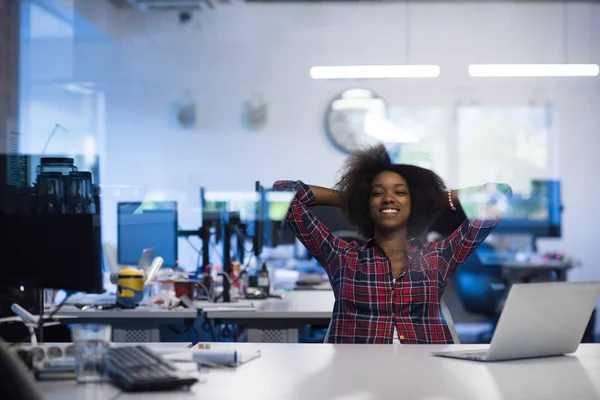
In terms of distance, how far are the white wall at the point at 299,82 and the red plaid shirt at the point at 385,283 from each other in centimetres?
444

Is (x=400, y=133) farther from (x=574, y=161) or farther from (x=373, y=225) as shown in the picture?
(x=373, y=225)

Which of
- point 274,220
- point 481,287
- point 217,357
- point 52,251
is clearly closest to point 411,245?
point 217,357

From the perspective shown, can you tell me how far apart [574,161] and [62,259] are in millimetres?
5924

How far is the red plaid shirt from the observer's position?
2469 mm

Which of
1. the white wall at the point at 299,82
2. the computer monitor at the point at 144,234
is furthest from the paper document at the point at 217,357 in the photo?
the white wall at the point at 299,82

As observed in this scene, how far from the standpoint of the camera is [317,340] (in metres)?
4.28

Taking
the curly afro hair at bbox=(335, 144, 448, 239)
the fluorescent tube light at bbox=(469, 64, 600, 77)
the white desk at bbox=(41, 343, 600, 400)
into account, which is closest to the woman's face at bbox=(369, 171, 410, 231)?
the curly afro hair at bbox=(335, 144, 448, 239)

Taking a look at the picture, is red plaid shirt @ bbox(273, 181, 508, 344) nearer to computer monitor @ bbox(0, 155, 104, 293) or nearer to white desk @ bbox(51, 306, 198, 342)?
computer monitor @ bbox(0, 155, 104, 293)

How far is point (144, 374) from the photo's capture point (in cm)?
159

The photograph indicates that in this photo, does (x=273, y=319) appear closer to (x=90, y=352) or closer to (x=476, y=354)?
(x=476, y=354)

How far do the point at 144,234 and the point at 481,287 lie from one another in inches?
117

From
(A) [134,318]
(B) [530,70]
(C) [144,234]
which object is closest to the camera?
(A) [134,318]

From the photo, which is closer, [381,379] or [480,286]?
[381,379]

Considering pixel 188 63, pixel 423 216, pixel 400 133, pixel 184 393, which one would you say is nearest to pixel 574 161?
pixel 400 133
